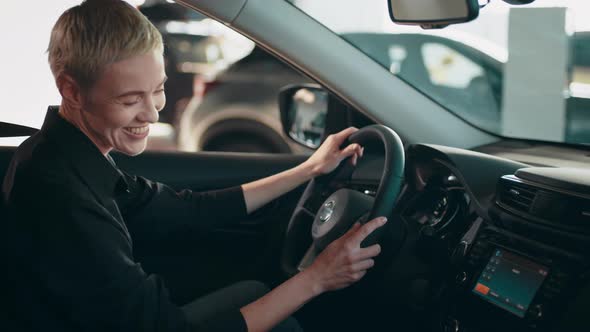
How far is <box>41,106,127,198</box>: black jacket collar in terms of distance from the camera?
1.44 meters

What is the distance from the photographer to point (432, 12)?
5.90ft

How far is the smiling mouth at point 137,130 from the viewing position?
1.53 metres

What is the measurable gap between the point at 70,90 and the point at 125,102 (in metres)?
0.11

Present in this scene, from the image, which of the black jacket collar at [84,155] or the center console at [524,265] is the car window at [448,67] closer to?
the center console at [524,265]

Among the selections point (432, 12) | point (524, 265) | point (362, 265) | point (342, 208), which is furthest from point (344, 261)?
point (432, 12)

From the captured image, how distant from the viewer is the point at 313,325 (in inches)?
82.4

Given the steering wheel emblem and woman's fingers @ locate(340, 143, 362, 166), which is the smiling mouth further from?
woman's fingers @ locate(340, 143, 362, 166)

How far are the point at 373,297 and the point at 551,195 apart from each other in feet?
1.84

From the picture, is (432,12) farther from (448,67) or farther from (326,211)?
(448,67)

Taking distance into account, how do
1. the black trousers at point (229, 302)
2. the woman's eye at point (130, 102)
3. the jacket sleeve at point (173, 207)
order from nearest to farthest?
the woman's eye at point (130, 102) < the black trousers at point (229, 302) < the jacket sleeve at point (173, 207)

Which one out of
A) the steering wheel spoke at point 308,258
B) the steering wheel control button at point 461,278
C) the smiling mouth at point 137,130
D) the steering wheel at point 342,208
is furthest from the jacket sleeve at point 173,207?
the steering wheel control button at point 461,278

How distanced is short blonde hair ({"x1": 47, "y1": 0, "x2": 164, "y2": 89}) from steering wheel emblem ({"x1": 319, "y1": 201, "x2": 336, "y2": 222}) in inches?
27.2

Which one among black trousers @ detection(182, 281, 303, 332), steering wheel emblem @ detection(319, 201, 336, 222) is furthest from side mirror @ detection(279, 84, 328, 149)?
black trousers @ detection(182, 281, 303, 332)

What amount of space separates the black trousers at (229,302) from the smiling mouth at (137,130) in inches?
19.6
